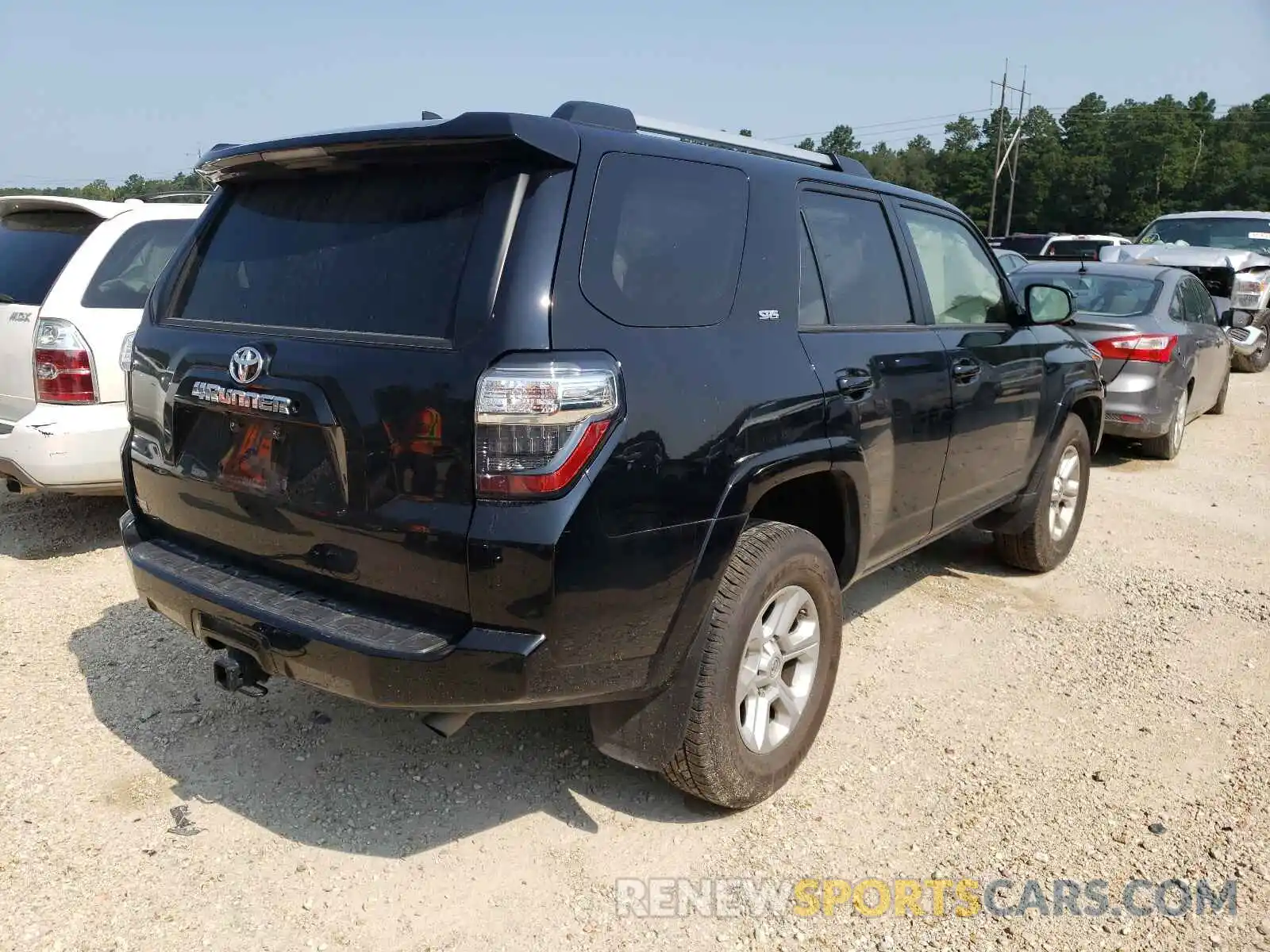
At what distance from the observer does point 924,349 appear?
3652mm

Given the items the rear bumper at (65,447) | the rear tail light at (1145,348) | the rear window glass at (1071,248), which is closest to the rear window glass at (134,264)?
the rear bumper at (65,447)

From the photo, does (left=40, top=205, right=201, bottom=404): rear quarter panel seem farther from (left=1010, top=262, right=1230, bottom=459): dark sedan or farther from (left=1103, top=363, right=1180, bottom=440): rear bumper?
(left=1103, top=363, right=1180, bottom=440): rear bumper

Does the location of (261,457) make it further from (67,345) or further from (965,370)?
(67,345)

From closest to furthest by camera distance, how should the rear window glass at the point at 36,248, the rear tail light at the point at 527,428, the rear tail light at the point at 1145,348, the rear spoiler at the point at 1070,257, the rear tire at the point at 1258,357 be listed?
the rear tail light at the point at 527,428, the rear window glass at the point at 36,248, the rear tail light at the point at 1145,348, the rear tire at the point at 1258,357, the rear spoiler at the point at 1070,257

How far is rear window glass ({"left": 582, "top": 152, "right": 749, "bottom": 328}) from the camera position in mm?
2422

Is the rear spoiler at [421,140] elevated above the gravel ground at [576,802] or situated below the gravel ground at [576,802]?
above

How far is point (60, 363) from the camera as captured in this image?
15.5 ft

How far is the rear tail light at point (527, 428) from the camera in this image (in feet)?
7.22

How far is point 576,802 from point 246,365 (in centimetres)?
165

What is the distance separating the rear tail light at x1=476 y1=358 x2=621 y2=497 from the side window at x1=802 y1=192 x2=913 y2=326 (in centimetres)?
132

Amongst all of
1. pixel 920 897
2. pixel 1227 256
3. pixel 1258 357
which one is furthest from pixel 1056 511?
pixel 1258 357

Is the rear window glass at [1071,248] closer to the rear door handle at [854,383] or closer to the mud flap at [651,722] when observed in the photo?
the rear door handle at [854,383]

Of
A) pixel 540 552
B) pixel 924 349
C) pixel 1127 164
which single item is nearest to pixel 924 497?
pixel 924 349

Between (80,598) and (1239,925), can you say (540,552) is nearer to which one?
(1239,925)
